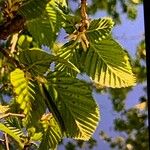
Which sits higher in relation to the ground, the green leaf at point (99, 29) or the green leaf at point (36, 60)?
the green leaf at point (99, 29)

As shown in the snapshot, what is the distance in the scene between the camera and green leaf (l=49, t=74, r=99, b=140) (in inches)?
17.6

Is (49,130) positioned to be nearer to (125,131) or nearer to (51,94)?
(51,94)

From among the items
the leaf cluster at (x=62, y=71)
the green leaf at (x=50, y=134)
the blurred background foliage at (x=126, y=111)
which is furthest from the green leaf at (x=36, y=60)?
the blurred background foliage at (x=126, y=111)

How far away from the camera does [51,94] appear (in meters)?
0.45

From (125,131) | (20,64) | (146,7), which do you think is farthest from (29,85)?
(125,131)

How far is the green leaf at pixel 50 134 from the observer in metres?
0.52

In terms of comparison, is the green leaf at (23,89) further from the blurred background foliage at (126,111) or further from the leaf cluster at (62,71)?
the blurred background foliage at (126,111)

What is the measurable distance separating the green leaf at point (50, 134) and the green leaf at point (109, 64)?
9 cm

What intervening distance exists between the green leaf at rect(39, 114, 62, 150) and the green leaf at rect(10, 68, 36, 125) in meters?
0.09

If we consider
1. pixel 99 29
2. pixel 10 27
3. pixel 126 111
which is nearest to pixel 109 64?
pixel 99 29

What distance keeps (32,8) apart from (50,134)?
0.58 feet

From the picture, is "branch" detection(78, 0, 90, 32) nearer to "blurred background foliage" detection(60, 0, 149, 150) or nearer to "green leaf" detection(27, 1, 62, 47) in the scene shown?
"green leaf" detection(27, 1, 62, 47)

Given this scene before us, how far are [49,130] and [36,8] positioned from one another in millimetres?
173

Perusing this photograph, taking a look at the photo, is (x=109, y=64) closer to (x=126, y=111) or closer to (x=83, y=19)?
(x=83, y=19)
